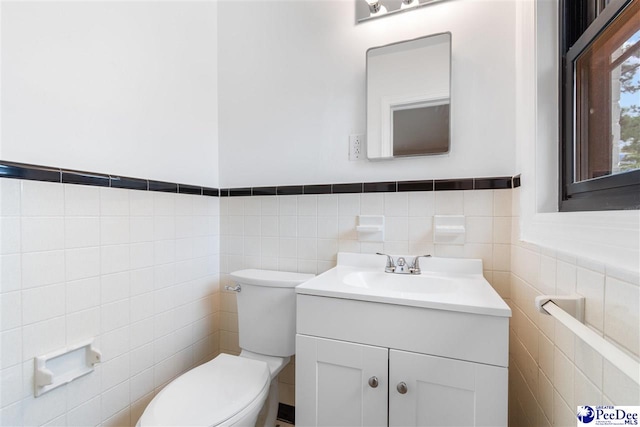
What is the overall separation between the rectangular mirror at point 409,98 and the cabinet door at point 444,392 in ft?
2.79

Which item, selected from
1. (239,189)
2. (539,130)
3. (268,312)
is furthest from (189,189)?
(539,130)

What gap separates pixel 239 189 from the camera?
1.67 meters

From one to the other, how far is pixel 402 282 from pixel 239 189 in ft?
3.41

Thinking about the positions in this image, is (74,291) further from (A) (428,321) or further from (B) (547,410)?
(B) (547,410)

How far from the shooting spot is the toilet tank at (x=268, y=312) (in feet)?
4.24

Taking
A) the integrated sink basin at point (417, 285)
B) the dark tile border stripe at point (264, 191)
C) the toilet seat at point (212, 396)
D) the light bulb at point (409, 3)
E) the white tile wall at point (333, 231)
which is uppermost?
the light bulb at point (409, 3)

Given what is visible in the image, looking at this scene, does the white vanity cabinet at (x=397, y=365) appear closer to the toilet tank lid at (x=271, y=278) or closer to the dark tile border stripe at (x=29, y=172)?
the toilet tank lid at (x=271, y=278)

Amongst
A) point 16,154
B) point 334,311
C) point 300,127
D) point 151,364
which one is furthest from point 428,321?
point 16,154

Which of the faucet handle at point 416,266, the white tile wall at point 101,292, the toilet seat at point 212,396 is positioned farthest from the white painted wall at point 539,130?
the white tile wall at point 101,292

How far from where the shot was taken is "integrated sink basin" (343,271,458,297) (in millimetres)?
1160

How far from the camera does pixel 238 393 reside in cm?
102

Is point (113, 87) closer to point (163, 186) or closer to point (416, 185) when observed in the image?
point (163, 186)

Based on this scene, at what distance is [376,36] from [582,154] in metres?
1.00

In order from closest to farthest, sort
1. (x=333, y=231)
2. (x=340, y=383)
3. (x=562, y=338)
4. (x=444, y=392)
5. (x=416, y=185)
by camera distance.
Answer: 1. (x=562, y=338)
2. (x=444, y=392)
3. (x=340, y=383)
4. (x=416, y=185)
5. (x=333, y=231)
